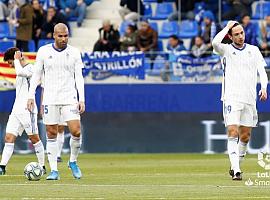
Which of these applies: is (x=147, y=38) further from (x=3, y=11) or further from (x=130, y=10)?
(x=3, y=11)

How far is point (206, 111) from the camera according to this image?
1086 inches

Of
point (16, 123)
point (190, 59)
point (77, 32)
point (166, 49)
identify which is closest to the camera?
point (16, 123)

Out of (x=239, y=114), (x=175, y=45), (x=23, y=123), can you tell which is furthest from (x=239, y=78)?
(x=175, y=45)

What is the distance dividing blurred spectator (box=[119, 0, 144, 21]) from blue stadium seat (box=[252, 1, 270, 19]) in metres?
3.33

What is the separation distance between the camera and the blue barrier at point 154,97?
2753cm

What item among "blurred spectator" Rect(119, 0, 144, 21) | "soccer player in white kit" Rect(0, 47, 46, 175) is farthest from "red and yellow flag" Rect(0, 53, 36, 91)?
"soccer player in white kit" Rect(0, 47, 46, 175)

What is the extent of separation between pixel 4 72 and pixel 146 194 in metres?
14.8

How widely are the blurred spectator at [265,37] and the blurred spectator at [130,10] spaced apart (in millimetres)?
3748

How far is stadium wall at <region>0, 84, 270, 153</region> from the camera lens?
90.2 feet

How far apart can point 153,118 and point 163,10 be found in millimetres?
4449

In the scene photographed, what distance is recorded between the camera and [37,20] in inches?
1171

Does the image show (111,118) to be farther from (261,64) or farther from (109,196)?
(109,196)

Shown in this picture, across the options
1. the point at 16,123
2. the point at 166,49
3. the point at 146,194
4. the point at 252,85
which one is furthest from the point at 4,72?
the point at 146,194

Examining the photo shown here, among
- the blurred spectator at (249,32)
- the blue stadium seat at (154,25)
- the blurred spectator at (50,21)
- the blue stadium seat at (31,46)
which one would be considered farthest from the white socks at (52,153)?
the blue stadium seat at (154,25)
